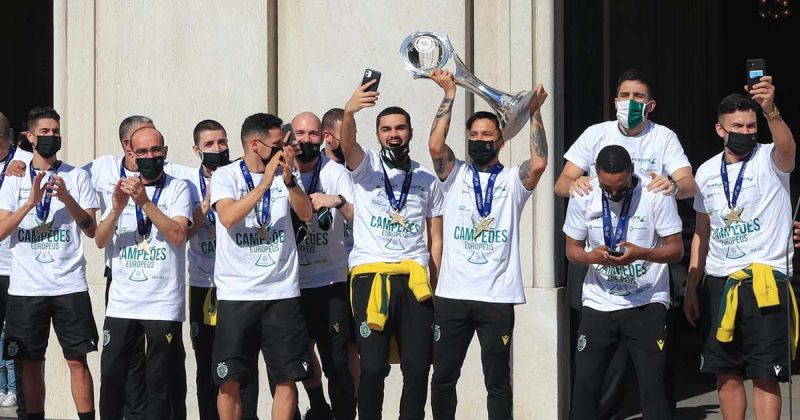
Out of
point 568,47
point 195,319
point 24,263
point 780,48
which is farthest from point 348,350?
point 780,48

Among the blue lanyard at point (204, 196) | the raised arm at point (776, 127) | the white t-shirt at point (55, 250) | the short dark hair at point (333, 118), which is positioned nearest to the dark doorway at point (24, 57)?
the white t-shirt at point (55, 250)

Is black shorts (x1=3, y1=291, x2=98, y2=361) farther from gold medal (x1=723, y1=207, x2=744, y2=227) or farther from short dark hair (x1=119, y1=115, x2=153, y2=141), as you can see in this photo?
gold medal (x1=723, y1=207, x2=744, y2=227)

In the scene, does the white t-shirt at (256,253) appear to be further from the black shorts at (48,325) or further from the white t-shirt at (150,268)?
the black shorts at (48,325)

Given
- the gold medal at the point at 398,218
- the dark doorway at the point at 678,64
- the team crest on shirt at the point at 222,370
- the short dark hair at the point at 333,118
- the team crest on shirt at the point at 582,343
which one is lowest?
the team crest on shirt at the point at 222,370

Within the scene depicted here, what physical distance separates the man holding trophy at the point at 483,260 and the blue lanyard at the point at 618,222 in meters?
0.56

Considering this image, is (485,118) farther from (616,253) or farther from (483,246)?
(616,253)

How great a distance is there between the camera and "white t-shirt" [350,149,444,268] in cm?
836

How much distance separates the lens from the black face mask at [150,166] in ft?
27.6

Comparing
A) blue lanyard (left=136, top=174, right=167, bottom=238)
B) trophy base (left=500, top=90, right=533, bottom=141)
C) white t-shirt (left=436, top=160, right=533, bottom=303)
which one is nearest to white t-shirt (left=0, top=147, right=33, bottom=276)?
blue lanyard (left=136, top=174, right=167, bottom=238)

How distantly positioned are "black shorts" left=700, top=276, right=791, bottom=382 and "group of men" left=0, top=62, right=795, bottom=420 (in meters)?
0.01

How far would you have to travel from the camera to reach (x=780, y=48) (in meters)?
23.4

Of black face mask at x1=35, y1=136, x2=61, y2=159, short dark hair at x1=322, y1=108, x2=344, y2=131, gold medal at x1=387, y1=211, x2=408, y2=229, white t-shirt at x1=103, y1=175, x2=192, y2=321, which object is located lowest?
white t-shirt at x1=103, y1=175, x2=192, y2=321

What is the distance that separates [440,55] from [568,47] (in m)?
1.73

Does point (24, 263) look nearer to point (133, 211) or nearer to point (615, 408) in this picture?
point (133, 211)
